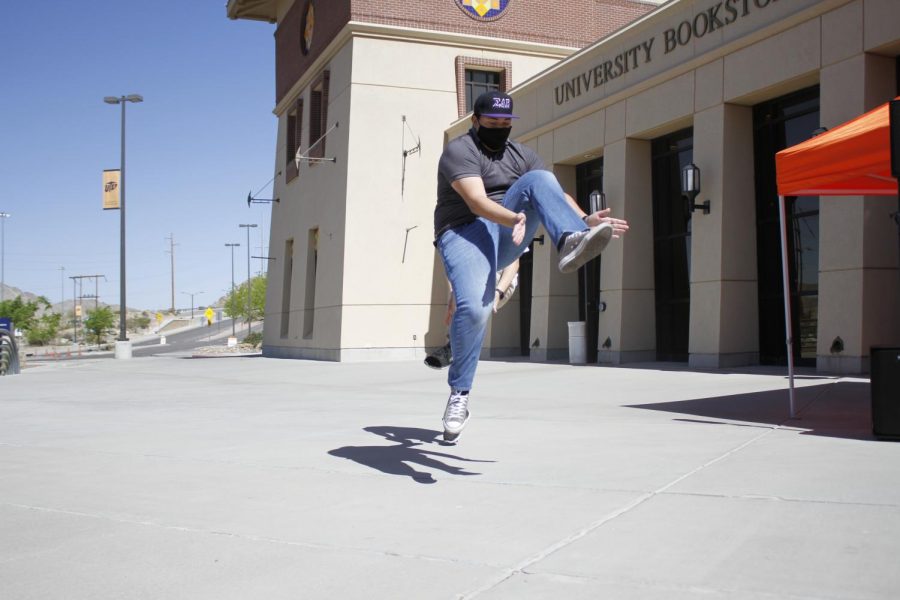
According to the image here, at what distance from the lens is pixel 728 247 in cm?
1464

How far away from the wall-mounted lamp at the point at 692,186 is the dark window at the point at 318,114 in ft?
50.1

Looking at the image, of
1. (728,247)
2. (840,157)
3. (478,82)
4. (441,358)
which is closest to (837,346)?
(728,247)

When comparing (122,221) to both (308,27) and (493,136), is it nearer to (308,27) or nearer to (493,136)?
(308,27)

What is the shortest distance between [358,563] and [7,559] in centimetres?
133

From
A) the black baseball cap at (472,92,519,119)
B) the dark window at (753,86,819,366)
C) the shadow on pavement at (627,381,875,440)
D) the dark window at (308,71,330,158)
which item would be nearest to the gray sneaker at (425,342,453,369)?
the black baseball cap at (472,92,519,119)

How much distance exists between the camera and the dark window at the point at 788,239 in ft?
44.7

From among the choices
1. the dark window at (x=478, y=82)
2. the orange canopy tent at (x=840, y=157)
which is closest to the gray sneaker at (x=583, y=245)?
the orange canopy tent at (x=840, y=157)

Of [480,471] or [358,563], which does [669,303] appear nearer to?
[480,471]

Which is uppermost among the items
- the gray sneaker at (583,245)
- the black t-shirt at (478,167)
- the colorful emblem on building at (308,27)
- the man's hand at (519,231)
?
the colorful emblem on building at (308,27)

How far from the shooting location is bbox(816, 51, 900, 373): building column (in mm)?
11680

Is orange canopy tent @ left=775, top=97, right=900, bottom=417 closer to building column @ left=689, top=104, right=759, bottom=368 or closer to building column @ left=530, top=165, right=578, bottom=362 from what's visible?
building column @ left=689, top=104, right=759, bottom=368

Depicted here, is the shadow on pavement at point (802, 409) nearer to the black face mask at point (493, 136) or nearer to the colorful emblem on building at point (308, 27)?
the black face mask at point (493, 136)

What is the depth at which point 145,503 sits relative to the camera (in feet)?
13.2

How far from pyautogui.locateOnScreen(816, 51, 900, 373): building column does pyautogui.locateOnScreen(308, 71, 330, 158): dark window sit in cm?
1832
